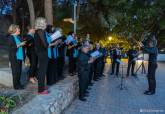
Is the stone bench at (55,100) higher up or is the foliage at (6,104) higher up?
the foliage at (6,104)

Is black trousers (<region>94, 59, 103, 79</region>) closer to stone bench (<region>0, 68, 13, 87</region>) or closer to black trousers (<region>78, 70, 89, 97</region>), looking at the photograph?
black trousers (<region>78, 70, 89, 97</region>)

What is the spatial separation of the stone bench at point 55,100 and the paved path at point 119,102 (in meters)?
0.29

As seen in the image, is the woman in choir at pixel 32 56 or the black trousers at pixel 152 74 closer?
the woman in choir at pixel 32 56

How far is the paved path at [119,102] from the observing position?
9484 mm

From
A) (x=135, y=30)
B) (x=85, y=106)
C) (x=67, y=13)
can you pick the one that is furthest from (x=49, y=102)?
(x=135, y=30)

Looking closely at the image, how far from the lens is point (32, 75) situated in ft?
33.9

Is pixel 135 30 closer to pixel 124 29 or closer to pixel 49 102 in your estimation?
pixel 124 29

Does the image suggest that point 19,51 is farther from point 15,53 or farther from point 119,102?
point 119,102

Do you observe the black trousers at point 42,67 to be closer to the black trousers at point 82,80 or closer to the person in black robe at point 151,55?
the black trousers at point 82,80

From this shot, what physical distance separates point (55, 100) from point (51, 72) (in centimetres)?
222

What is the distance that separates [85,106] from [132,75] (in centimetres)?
840

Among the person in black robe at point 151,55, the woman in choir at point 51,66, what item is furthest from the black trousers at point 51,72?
the person in black robe at point 151,55

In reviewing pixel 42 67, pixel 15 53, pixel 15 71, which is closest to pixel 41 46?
pixel 42 67

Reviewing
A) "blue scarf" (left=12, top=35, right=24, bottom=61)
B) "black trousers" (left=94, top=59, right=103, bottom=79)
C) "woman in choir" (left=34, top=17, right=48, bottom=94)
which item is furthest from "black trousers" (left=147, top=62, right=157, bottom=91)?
"blue scarf" (left=12, top=35, right=24, bottom=61)
